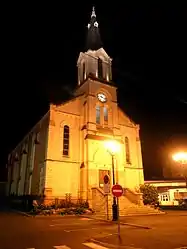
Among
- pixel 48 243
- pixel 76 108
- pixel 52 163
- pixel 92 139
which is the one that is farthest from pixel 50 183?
pixel 48 243

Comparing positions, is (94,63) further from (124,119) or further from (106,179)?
(106,179)

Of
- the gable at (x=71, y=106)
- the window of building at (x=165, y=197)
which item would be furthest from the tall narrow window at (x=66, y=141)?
the window of building at (x=165, y=197)

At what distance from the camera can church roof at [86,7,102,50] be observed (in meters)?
34.2

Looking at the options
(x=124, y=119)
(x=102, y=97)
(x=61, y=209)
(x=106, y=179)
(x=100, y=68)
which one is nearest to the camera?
(x=61, y=209)

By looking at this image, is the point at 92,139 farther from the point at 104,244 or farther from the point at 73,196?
the point at 104,244

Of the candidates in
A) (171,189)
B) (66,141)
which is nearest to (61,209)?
(66,141)

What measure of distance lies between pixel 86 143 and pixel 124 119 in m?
8.60

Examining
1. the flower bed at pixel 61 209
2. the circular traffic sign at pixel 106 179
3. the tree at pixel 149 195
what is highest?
the circular traffic sign at pixel 106 179

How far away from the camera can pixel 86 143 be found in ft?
85.9

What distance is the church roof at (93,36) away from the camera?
3425 cm

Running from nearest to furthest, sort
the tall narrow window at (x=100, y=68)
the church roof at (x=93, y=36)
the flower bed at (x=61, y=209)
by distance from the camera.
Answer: the flower bed at (x=61, y=209) < the tall narrow window at (x=100, y=68) < the church roof at (x=93, y=36)

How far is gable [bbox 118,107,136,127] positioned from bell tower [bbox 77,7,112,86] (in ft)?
17.6

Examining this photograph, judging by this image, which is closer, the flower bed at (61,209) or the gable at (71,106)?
the flower bed at (61,209)

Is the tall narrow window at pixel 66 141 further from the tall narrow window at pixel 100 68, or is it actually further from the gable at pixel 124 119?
the tall narrow window at pixel 100 68
